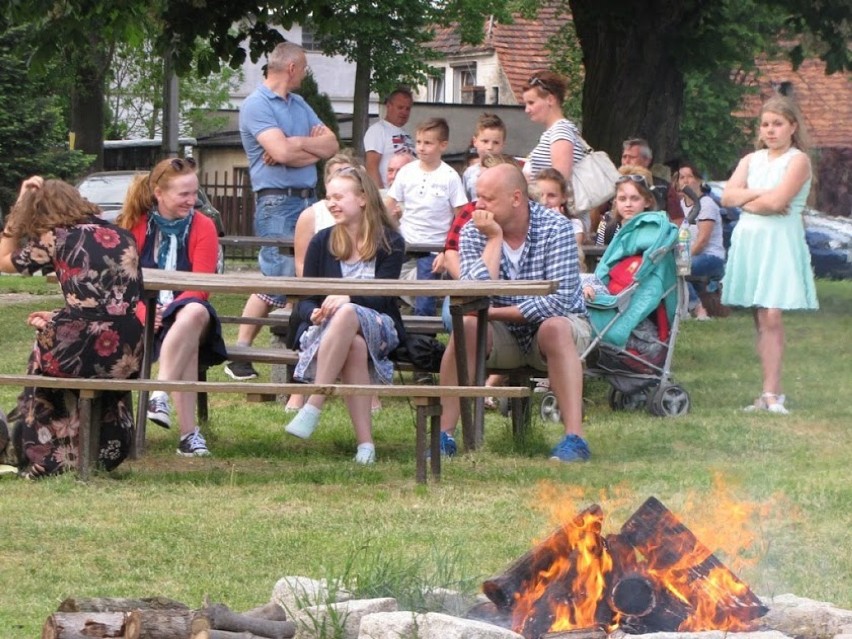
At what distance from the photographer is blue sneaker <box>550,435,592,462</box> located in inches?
338

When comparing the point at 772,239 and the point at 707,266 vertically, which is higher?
the point at 772,239

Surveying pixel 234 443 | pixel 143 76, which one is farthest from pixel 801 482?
pixel 143 76

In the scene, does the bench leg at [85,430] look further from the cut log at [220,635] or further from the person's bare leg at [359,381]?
the cut log at [220,635]

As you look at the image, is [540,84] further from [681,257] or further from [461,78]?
[461,78]

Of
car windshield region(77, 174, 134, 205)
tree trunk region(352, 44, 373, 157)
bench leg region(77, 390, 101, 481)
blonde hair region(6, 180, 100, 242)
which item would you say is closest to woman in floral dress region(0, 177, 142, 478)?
blonde hair region(6, 180, 100, 242)

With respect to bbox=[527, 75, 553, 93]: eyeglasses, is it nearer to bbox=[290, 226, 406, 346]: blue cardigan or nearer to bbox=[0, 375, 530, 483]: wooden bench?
bbox=[290, 226, 406, 346]: blue cardigan

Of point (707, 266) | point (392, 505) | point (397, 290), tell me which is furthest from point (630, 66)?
point (392, 505)

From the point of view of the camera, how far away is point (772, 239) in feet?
36.0

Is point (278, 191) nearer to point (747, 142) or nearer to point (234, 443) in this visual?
point (234, 443)

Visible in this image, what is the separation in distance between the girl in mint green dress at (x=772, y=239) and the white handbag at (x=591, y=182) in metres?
1.00

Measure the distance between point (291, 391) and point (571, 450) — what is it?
1553 millimetres

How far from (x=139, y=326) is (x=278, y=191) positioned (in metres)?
3.51

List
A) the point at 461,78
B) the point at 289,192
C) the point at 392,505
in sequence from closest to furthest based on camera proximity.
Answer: the point at 392,505 → the point at 289,192 → the point at 461,78

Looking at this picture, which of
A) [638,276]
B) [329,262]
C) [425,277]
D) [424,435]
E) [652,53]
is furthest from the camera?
[652,53]
